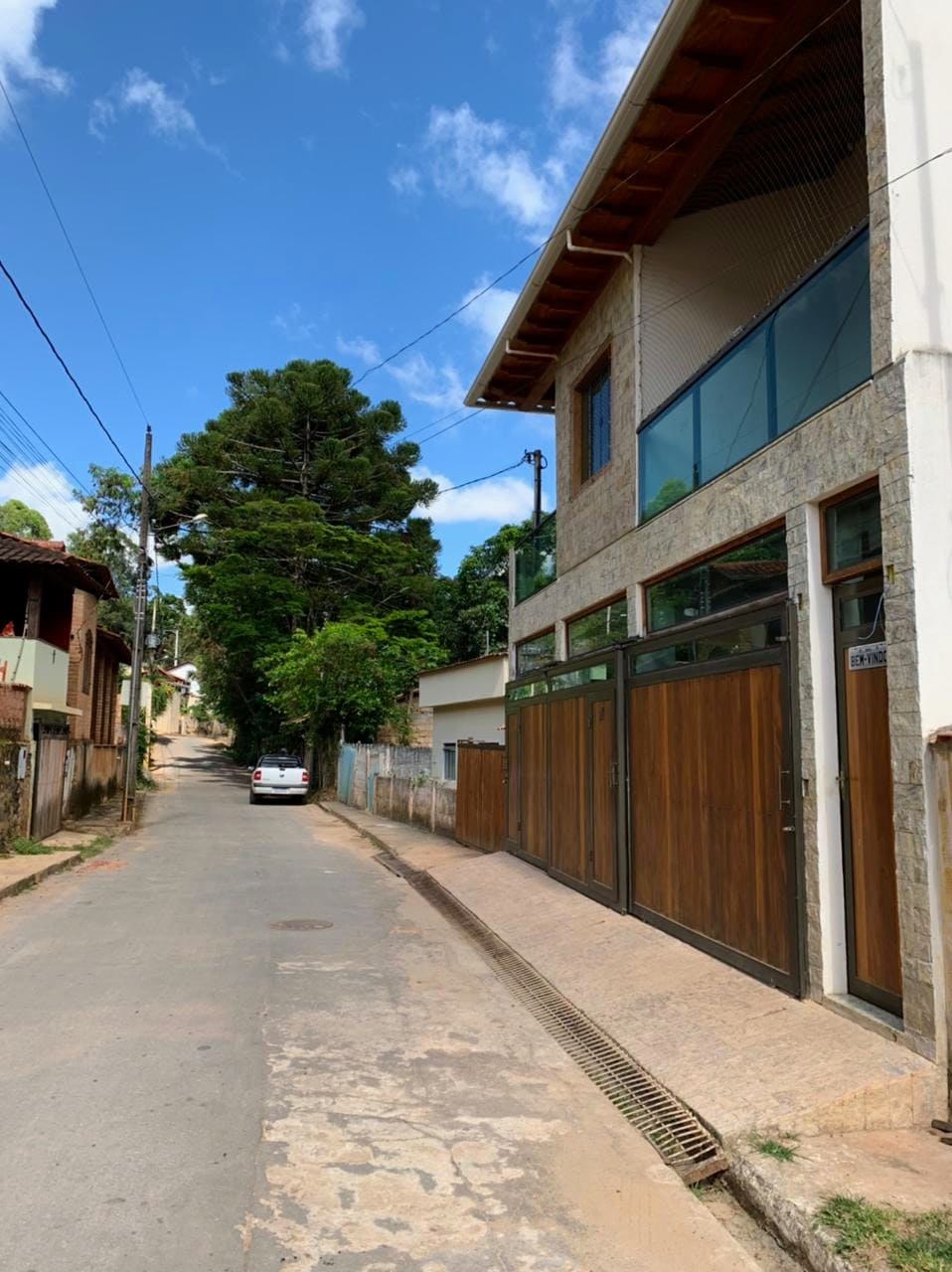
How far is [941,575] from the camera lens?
16.4 ft

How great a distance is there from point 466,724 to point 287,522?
713 inches

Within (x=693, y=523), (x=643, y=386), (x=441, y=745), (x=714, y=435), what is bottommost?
(x=441, y=745)

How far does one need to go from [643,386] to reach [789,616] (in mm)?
4634

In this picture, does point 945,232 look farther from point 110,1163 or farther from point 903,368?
point 110,1163

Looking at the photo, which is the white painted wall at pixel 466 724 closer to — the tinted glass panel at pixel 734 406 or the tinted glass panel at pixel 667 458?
the tinted glass panel at pixel 667 458

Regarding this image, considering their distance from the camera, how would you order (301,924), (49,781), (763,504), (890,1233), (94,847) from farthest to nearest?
1. (49,781)
2. (94,847)
3. (301,924)
4. (763,504)
5. (890,1233)

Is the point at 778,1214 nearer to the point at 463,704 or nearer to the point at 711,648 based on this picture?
the point at 711,648

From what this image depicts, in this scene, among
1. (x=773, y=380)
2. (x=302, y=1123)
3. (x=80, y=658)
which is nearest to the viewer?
(x=302, y=1123)

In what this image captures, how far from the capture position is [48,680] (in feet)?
65.5

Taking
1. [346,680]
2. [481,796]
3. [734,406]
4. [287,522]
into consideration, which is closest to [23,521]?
[287,522]

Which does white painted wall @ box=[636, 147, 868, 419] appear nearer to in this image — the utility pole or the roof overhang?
the roof overhang

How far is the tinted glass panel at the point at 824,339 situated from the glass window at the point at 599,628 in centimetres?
360

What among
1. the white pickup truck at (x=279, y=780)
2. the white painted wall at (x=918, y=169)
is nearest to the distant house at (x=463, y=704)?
the white pickup truck at (x=279, y=780)

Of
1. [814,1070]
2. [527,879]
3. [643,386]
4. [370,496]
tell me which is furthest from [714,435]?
[370,496]
